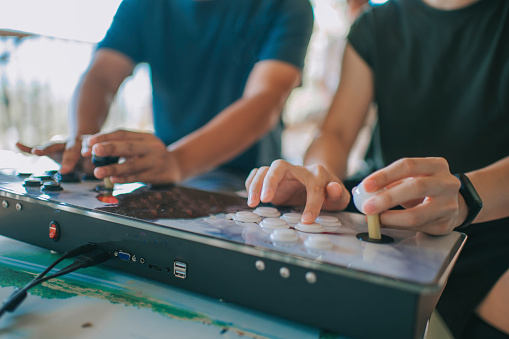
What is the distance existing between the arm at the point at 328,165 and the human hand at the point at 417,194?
3.8 inches

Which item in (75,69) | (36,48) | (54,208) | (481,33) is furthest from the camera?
(75,69)

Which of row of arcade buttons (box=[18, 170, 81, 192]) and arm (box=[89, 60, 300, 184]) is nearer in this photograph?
row of arcade buttons (box=[18, 170, 81, 192])

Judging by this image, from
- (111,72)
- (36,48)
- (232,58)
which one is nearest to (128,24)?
(111,72)

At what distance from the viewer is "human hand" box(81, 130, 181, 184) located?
0.74 m

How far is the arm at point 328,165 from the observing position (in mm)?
574

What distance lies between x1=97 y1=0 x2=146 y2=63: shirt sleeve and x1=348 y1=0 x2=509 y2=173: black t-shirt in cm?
80

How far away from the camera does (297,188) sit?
2.11 feet

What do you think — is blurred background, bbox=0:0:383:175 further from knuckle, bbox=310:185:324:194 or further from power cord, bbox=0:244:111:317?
power cord, bbox=0:244:111:317

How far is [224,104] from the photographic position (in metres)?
1.40

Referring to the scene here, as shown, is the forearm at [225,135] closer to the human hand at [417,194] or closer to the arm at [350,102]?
the arm at [350,102]

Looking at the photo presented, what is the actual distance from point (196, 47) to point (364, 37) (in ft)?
1.99

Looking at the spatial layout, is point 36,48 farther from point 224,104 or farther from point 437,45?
point 437,45

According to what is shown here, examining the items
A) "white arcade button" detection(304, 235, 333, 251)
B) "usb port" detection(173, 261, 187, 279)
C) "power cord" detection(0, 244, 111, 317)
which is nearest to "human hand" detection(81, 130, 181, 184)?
"power cord" detection(0, 244, 111, 317)

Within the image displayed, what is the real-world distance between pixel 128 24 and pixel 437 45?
1.07 m
